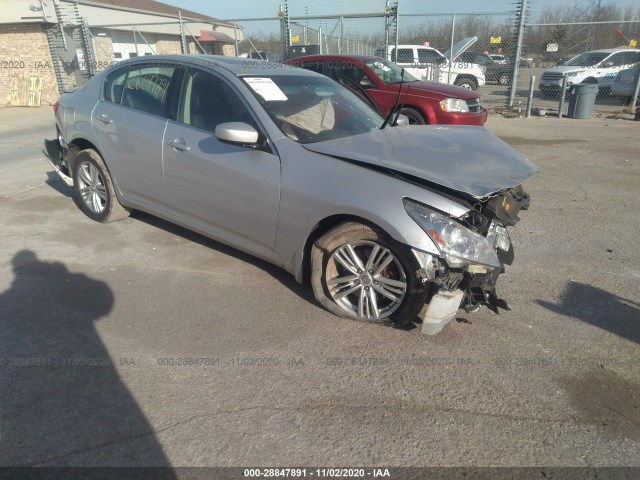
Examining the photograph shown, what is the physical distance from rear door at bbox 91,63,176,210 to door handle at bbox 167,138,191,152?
176mm

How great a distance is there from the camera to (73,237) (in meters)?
4.80

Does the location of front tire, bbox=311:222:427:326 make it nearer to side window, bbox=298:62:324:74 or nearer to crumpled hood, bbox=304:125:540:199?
crumpled hood, bbox=304:125:540:199

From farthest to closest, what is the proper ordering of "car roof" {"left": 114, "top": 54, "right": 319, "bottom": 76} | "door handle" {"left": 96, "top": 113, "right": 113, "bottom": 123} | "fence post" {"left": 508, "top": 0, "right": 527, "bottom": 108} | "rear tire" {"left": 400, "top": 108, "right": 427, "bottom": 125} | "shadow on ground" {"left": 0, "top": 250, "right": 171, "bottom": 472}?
"fence post" {"left": 508, "top": 0, "right": 527, "bottom": 108} < "rear tire" {"left": 400, "top": 108, "right": 427, "bottom": 125} < "door handle" {"left": 96, "top": 113, "right": 113, "bottom": 123} < "car roof" {"left": 114, "top": 54, "right": 319, "bottom": 76} < "shadow on ground" {"left": 0, "top": 250, "right": 171, "bottom": 472}

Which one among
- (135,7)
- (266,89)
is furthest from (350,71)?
(135,7)

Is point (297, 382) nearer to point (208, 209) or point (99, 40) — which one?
point (208, 209)

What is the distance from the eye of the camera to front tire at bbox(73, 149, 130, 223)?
15.9ft

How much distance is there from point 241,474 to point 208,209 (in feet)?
7.43

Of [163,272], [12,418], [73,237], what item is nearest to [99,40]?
[73,237]

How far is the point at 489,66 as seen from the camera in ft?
62.1

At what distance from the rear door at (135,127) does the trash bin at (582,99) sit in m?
12.4

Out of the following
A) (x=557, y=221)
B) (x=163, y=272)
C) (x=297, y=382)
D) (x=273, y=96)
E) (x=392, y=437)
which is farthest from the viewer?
(x=557, y=221)

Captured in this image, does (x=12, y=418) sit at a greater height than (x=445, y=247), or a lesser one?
lesser

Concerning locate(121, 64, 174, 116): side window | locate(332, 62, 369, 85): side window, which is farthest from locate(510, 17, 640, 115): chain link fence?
locate(121, 64, 174, 116): side window

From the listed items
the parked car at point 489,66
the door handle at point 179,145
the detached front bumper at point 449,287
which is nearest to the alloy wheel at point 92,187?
the door handle at point 179,145
